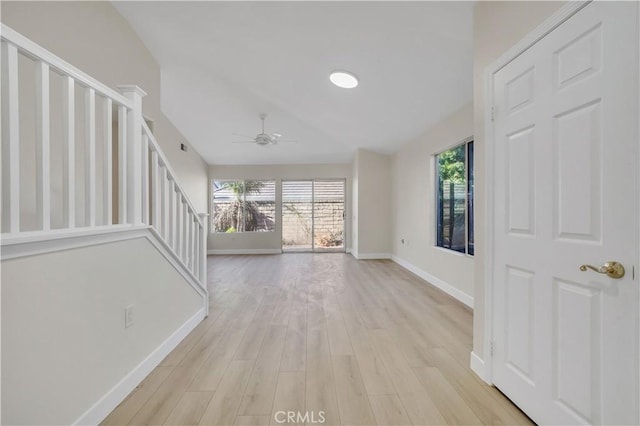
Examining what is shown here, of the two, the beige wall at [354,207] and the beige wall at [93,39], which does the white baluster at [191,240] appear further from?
the beige wall at [354,207]

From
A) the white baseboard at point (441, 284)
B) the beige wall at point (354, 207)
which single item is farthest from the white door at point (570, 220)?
the beige wall at point (354, 207)

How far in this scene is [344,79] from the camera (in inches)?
138

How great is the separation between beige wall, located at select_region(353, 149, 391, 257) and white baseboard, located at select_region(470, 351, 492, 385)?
441 centimetres

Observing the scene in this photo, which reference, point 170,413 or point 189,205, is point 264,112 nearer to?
point 189,205

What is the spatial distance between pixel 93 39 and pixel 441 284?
16.2 feet

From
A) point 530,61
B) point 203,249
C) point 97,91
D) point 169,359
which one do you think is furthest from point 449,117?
point 169,359

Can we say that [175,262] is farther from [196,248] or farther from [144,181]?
[144,181]

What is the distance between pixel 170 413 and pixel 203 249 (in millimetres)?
1683

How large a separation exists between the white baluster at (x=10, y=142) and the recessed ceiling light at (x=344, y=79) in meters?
2.91

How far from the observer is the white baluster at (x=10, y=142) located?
1077mm

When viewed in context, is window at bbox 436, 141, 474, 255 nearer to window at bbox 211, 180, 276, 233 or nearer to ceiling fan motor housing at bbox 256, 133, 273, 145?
ceiling fan motor housing at bbox 256, 133, 273, 145

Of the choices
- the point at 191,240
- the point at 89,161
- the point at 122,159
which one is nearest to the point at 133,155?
the point at 122,159

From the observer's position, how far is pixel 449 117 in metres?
3.75

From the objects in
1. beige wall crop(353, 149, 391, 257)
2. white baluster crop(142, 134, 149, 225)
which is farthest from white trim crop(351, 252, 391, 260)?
white baluster crop(142, 134, 149, 225)
